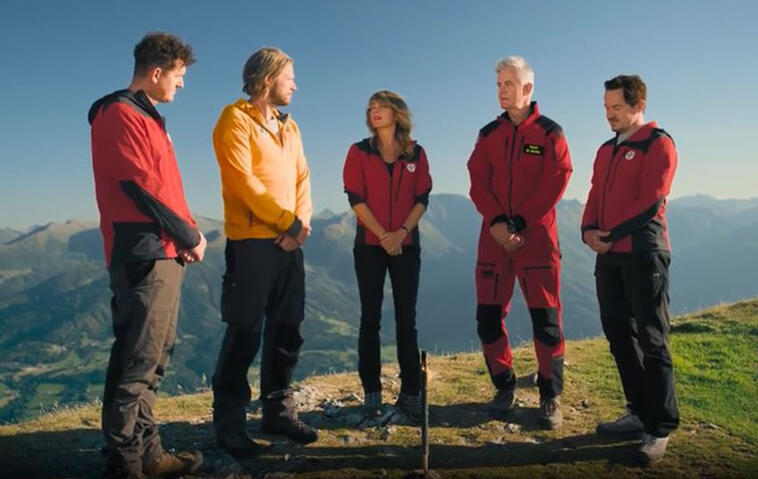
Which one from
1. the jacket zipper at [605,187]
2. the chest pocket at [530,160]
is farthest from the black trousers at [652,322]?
the chest pocket at [530,160]

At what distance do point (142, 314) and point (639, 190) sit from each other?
5.65 metres

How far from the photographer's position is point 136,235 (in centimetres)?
537

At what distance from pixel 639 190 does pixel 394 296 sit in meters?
3.37

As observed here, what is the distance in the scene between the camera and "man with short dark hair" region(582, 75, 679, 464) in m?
6.56

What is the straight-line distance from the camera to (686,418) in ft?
26.5

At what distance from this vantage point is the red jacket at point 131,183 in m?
5.29

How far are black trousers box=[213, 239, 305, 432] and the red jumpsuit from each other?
8.54ft

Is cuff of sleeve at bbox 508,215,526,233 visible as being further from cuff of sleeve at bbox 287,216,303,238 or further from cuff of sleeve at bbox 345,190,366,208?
cuff of sleeve at bbox 287,216,303,238

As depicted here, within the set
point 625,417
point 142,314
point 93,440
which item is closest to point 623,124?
point 625,417

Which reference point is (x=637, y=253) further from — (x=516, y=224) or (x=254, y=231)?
(x=254, y=231)

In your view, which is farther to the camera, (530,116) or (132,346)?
(530,116)

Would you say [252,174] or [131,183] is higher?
[252,174]

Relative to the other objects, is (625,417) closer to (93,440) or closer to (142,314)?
(142,314)

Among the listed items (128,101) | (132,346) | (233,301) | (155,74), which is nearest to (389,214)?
(233,301)
